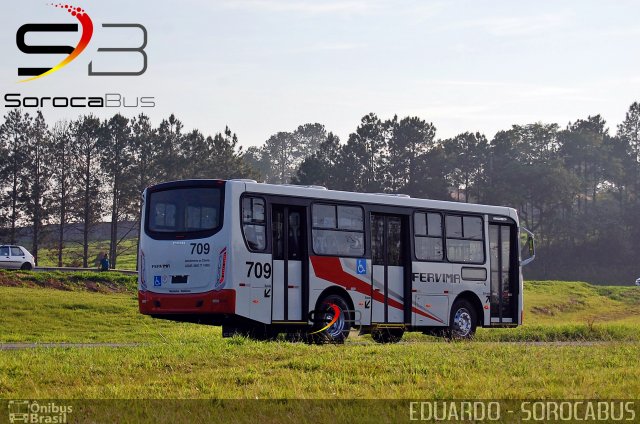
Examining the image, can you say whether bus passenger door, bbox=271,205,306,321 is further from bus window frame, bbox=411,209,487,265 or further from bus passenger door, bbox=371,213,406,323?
bus window frame, bbox=411,209,487,265

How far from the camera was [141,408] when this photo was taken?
12188 mm

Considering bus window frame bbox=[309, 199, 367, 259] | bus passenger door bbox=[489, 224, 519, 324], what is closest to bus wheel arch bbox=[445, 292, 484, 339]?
bus passenger door bbox=[489, 224, 519, 324]

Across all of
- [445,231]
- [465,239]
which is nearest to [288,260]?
[445,231]

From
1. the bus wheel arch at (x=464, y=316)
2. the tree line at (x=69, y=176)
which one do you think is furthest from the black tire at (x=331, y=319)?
the tree line at (x=69, y=176)

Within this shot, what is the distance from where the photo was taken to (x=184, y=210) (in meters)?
22.7

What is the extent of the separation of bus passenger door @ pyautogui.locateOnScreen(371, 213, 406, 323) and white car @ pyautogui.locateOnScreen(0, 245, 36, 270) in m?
35.7

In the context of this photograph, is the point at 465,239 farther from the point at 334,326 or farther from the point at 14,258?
the point at 14,258

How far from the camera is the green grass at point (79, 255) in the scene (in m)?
92.6

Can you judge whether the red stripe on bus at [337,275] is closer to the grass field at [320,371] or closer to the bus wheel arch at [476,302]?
the grass field at [320,371]

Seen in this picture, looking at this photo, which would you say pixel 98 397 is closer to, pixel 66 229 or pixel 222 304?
pixel 222 304

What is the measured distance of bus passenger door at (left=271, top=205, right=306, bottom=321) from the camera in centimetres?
2286

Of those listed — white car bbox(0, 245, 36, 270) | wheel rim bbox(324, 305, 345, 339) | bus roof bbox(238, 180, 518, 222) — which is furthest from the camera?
white car bbox(0, 245, 36, 270)

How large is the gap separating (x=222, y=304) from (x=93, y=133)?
6580 centimetres

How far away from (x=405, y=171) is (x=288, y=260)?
79.3 m
